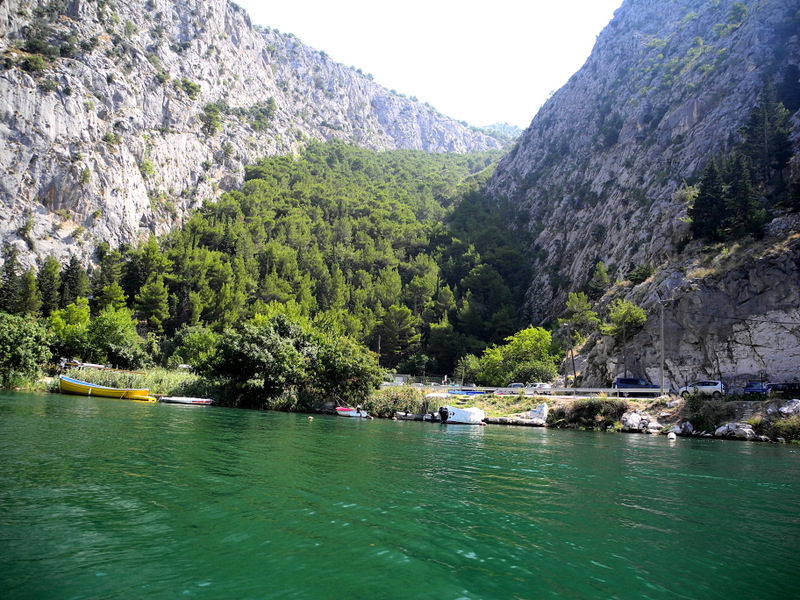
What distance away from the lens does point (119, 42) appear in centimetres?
10838

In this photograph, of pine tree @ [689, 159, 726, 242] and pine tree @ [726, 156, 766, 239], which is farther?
pine tree @ [689, 159, 726, 242]

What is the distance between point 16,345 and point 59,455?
120 feet

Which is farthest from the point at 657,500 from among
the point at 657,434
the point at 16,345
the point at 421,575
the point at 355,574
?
the point at 16,345

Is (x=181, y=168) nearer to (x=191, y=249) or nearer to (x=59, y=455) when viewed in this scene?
(x=191, y=249)

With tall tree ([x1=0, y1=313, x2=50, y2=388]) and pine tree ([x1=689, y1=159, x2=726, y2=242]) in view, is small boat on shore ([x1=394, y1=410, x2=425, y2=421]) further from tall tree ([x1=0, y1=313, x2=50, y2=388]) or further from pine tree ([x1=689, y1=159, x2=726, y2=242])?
pine tree ([x1=689, y1=159, x2=726, y2=242])

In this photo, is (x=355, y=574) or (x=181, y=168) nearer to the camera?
(x=355, y=574)

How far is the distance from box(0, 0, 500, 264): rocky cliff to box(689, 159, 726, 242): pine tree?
95699 mm

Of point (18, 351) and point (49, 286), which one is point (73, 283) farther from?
point (18, 351)

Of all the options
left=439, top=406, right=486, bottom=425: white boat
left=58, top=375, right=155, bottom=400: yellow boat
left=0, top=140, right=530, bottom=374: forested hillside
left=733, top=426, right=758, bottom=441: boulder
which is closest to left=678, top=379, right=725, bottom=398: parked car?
left=733, top=426, right=758, bottom=441: boulder

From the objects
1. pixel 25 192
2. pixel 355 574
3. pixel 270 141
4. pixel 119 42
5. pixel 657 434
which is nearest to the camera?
pixel 355 574

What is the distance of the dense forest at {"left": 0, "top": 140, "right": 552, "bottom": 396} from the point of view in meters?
71.1

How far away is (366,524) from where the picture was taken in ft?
32.2

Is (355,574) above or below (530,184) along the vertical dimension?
below

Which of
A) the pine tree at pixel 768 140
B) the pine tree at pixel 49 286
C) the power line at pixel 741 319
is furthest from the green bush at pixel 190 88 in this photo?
the power line at pixel 741 319
